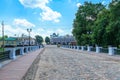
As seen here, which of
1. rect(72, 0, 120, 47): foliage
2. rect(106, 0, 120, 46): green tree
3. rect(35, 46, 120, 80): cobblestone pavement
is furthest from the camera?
rect(72, 0, 120, 47): foliage

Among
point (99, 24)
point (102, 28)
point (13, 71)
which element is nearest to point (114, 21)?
point (102, 28)

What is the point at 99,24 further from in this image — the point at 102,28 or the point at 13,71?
the point at 13,71

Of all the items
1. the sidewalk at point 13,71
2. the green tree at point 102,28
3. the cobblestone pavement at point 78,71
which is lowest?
the cobblestone pavement at point 78,71

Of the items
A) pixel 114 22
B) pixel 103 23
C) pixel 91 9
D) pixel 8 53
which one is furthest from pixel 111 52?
pixel 91 9

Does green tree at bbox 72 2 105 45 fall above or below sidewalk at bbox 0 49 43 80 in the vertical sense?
above

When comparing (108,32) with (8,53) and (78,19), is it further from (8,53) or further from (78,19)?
(78,19)

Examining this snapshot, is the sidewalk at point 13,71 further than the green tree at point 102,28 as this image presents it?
No

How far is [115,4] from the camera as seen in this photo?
1735 inches

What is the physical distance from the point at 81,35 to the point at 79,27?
248cm

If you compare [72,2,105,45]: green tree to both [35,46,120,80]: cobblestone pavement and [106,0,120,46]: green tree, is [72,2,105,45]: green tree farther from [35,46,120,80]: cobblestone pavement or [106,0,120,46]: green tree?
[35,46,120,80]: cobblestone pavement

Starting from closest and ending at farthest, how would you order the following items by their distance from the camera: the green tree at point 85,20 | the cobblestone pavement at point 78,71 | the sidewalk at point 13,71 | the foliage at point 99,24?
the sidewalk at point 13,71, the cobblestone pavement at point 78,71, the foliage at point 99,24, the green tree at point 85,20

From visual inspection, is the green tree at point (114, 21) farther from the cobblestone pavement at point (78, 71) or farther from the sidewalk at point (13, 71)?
the sidewalk at point (13, 71)

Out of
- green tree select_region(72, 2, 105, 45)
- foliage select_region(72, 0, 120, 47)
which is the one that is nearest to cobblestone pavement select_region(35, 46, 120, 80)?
foliage select_region(72, 0, 120, 47)

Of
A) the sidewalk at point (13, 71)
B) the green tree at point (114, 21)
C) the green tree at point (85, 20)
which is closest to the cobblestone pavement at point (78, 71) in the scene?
the sidewalk at point (13, 71)
